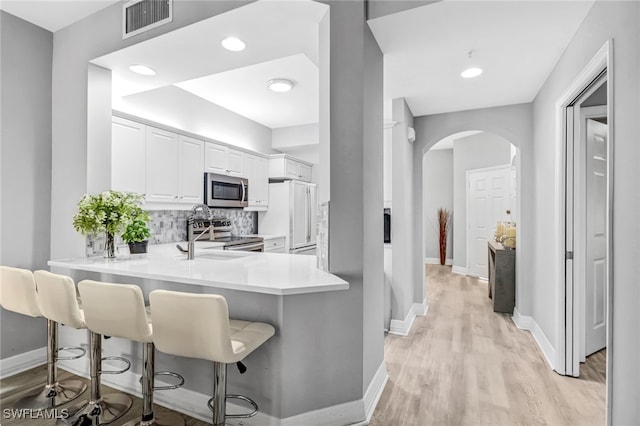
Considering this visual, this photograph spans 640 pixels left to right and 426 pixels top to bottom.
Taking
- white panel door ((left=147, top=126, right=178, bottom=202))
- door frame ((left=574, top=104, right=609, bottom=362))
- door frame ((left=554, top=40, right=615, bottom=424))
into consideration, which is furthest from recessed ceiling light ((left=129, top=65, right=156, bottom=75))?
door frame ((left=574, top=104, right=609, bottom=362))

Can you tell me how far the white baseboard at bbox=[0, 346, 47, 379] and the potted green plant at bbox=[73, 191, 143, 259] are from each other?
1.15 meters

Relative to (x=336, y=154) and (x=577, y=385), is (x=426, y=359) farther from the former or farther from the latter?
(x=336, y=154)

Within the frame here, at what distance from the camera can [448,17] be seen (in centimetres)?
204

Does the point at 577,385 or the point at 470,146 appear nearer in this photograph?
the point at 577,385

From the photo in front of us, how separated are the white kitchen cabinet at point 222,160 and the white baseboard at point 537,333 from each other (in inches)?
154

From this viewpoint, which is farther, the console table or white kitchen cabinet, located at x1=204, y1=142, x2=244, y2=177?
white kitchen cabinet, located at x1=204, y1=142, x2=244, y2=177

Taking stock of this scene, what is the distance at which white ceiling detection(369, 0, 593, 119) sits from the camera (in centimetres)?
198

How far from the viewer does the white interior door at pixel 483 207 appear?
20.0 ft

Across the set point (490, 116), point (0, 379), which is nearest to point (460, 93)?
point (490, 116)

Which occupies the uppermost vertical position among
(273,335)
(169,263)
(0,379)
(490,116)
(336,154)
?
(490,116)

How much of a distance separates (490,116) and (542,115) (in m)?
0.71

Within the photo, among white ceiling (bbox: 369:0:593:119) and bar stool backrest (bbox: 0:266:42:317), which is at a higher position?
white ceiling (bbox: 369:0:593:119)

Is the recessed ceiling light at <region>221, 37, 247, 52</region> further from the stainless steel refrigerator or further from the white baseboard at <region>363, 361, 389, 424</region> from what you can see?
the stainless steel refrigerator

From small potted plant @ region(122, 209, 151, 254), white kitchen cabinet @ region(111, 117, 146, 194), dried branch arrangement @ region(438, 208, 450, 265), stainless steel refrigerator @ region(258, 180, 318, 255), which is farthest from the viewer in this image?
dried branch arrangement @ region(438, 208, 450, 265)
